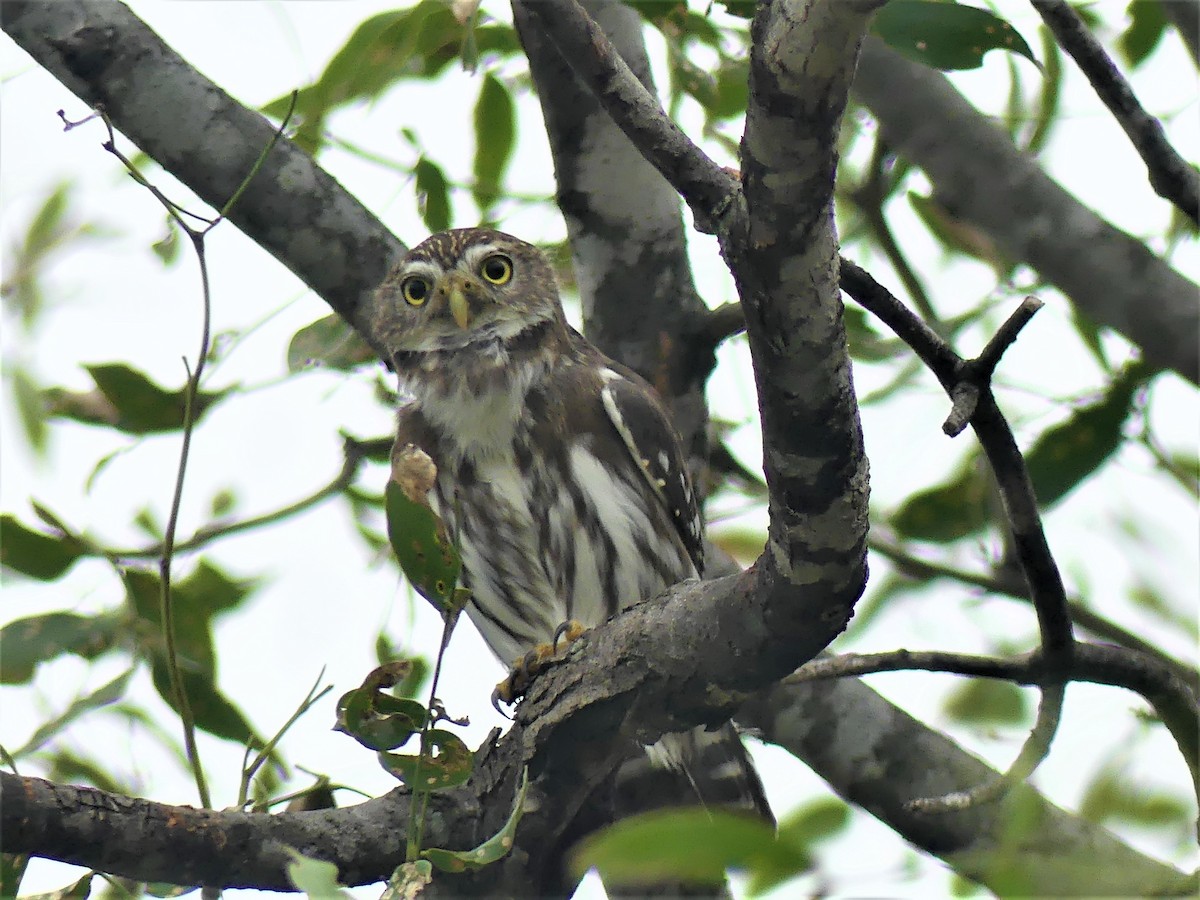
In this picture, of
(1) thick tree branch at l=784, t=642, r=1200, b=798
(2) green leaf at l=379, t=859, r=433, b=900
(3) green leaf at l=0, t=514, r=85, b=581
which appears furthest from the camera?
(3) green leaf at l=0, t=514, r=85, b=581

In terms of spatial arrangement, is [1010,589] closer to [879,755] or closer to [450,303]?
[879,755]

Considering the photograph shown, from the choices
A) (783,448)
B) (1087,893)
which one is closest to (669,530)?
(783,448)

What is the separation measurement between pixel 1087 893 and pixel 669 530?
2777 mm

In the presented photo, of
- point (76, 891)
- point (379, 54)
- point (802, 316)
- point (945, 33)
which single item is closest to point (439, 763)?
point (76, 891)

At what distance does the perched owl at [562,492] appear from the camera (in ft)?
12.4

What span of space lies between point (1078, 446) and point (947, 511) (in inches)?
16.6

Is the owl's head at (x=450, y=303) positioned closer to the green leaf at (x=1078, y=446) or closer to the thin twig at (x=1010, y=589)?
the thin twig at (x=1010, y=589)

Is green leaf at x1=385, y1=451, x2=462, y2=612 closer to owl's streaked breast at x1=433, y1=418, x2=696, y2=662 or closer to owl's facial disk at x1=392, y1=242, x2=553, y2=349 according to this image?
owl's streaked breast at x1=433, y1=418, x2=696, y2=662

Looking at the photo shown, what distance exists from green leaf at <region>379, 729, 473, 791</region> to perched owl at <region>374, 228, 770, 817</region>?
1.47 m

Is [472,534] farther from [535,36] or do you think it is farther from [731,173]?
[731,173]

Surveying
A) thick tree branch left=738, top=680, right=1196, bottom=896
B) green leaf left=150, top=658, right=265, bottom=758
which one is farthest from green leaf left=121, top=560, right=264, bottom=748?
thick tree branch left=738, top=680, right=1196, bottom=896

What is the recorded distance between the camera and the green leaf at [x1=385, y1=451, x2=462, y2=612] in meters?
2.18

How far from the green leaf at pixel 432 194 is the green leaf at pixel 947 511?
60.9 inches

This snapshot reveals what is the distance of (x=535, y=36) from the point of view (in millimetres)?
3750
